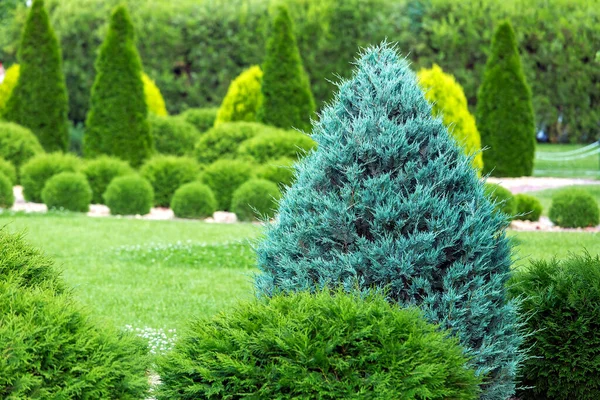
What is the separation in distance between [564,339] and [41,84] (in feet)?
49.7

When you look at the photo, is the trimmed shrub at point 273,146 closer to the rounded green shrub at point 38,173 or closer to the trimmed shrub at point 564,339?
the rounded green shrub at point 38,173

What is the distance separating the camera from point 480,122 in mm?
18469

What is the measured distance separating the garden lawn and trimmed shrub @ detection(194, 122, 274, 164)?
3.13 m

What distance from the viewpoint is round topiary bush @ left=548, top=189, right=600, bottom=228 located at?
469 inches

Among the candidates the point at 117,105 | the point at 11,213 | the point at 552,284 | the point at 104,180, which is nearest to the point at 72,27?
the point at 117,105

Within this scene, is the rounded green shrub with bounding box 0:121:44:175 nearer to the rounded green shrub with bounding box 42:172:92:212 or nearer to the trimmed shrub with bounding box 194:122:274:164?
the rounded green shrub with bounding box 42:172:92:212

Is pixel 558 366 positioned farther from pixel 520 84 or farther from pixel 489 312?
pixel 520 84

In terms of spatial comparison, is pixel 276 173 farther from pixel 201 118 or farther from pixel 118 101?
pixel 201 118

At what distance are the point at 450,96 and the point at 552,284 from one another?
12214 mm

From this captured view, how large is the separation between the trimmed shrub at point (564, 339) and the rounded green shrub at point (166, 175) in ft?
32.2

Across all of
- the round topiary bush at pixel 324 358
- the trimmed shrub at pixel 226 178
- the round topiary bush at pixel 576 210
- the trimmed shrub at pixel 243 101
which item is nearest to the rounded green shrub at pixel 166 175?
the trimmed shrub at pixel 226 178

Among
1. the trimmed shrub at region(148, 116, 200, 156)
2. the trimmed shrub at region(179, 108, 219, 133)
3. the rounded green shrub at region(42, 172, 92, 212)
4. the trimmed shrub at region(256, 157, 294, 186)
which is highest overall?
the trimmed shrub at region(179, 108, 219, 133)

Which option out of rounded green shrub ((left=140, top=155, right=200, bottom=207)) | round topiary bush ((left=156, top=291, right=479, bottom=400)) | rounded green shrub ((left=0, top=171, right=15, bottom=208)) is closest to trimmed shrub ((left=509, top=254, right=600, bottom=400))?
round topiary bush ((left=156, top=291, right=479, bottom=400))

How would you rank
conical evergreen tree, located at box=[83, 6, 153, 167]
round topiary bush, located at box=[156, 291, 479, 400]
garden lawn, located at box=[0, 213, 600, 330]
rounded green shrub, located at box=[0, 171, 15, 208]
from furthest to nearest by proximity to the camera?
conical evergreen tree, located at box=[83, 6, 153, 167] < rounded green shrub, located at box=[0, 171, 15, 208] < garden lawn, located at box=[0, 213, 600, 330] < round topiary bush, located at box=[156, 291, 479, 400]
